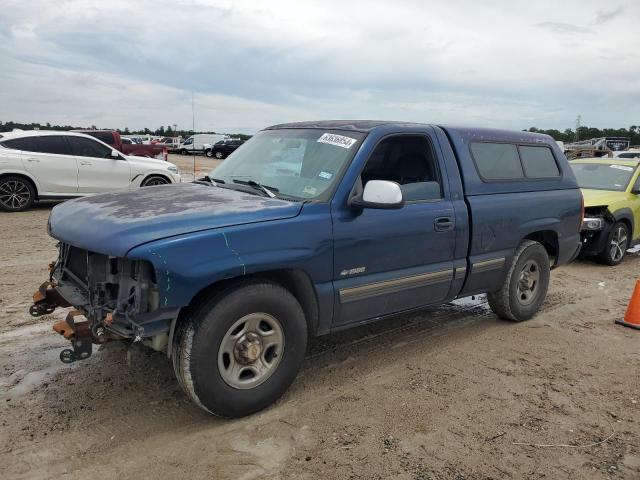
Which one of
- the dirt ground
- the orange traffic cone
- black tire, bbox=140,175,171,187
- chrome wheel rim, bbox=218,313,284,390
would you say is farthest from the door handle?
black tire, bbox=140,175,171,187

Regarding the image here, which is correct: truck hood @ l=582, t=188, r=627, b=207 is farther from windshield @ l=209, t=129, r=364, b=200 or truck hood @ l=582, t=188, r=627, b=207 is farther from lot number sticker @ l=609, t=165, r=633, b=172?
windshield @ l=209, t=129, r=364, b=200

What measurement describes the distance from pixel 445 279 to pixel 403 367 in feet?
2.67

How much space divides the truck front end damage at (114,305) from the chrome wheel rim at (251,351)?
1.27 ft

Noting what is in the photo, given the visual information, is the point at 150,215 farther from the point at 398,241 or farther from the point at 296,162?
the point at 398,241

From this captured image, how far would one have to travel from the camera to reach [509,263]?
520 cm

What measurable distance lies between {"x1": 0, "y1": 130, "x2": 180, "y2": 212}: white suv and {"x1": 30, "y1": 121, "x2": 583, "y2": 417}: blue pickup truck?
24.7 ft

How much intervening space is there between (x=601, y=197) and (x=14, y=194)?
11.3 m

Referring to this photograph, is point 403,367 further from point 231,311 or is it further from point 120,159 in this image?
point 120,159

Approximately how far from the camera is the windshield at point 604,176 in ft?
30.7

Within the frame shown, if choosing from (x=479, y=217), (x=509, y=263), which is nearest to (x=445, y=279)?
(x=479, y=217)

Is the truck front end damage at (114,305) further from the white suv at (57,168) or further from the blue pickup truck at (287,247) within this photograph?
the white suv at (57,168)

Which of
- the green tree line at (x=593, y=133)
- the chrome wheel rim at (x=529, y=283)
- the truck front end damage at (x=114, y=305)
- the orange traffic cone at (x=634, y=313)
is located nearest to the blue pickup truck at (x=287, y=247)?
the truck front end damage at (x=114, y=305)

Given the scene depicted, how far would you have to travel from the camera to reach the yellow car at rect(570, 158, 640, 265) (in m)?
8.52

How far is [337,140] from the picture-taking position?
4.11 meters
